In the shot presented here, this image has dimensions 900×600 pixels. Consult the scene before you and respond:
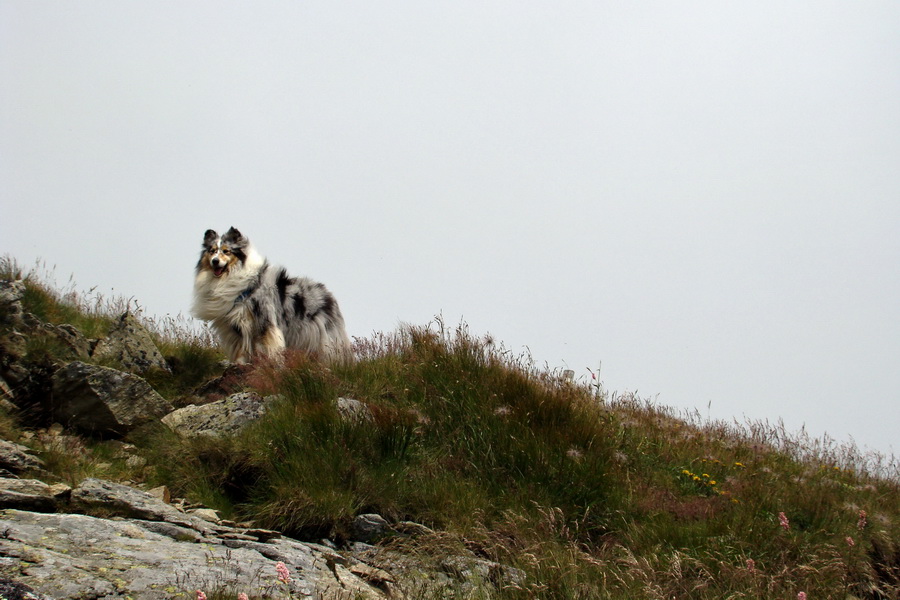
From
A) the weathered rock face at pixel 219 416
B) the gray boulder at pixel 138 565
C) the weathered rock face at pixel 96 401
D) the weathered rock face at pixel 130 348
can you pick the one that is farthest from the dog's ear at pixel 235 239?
the gray boulder at pixel 138 565

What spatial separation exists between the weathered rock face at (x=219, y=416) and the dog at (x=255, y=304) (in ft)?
9.92

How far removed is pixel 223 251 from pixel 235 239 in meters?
0.30

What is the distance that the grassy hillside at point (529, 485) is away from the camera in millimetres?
4871

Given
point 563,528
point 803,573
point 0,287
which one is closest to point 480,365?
point 563,528

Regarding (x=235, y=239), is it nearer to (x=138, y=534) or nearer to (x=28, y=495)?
(x=28, y=495)

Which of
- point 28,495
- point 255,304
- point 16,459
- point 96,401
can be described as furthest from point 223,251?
point 28,495

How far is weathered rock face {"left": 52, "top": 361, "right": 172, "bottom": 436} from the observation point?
22.4ft

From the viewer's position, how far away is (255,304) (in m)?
10.3

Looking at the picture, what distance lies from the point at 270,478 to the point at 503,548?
189 centimetres

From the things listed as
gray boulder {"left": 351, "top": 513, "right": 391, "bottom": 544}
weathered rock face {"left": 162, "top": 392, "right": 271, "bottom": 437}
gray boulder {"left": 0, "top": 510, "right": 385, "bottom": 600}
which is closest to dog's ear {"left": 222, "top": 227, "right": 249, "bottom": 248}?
weathered rock face {"left": 162, "top": 392, "right": 271, "bottom": 437}

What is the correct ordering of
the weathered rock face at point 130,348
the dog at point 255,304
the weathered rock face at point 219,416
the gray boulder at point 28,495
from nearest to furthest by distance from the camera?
1. the gray boulder at point 28,495
2. the weathered rock face at point 219,416
3. the weathered rock face at point 130,348
4. the dog at point 255,304

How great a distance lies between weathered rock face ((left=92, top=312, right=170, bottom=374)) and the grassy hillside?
194cm

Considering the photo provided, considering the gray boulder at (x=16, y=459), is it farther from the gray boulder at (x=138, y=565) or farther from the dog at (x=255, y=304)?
the dog at (x=255, y=304)

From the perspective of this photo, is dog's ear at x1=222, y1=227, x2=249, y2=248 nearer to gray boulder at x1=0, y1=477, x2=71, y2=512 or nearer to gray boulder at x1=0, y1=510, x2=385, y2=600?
gray boulder at x1=0, y1=477, x2=71, y2=512
